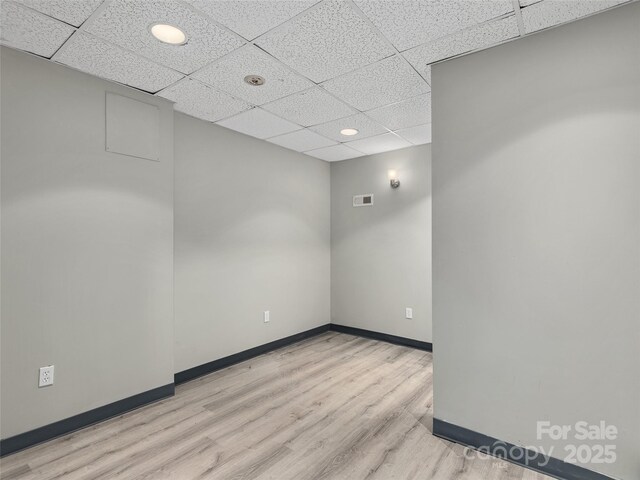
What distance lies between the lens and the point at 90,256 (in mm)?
2393

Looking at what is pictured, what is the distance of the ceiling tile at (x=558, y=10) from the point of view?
1.67 m

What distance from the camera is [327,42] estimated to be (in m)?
1.97

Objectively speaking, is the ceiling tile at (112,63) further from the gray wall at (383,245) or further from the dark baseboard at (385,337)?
the dark baseboard at (385,337)

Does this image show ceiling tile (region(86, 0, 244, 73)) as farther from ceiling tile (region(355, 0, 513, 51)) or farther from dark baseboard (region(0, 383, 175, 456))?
dark baseboard (region(0, 383, 175, 456))

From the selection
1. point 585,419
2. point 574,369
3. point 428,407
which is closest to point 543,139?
point 574,369

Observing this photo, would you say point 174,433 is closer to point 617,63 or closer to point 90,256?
point 90,256

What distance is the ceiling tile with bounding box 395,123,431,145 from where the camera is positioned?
348 cm

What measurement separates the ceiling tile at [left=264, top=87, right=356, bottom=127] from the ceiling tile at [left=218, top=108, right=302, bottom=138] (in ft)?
0.39

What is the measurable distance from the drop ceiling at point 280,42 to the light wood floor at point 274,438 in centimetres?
256

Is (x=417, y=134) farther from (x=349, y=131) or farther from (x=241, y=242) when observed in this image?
(x=241, y=242)

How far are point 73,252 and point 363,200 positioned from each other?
337 centimetres

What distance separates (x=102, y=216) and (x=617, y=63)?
3.39m

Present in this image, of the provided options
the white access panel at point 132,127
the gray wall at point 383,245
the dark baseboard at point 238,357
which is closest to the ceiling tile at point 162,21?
the white access panel at point 132,127

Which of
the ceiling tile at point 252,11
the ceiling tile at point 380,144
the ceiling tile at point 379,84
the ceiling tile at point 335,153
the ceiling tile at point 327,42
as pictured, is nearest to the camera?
the ceiling tile at point 252,11
